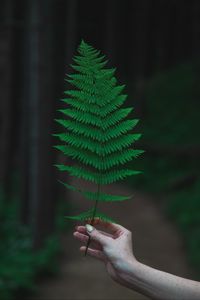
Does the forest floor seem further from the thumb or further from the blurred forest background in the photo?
the thumb

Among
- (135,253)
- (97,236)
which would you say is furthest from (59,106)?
(97,236)

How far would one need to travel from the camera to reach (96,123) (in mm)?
2152

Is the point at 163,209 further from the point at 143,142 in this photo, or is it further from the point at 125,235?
the point at 125,235

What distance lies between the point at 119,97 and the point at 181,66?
19.4 m

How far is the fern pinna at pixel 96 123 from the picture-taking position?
2.13m

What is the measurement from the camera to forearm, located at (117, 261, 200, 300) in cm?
217

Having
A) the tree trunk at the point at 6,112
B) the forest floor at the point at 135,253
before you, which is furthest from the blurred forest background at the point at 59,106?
the forest floor at the point at 135,253

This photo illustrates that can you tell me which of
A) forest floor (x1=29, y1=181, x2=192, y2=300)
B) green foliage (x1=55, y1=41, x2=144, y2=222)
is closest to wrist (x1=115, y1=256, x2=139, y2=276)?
green foliage (x1=55, y1=41, x2=144, y2=222)

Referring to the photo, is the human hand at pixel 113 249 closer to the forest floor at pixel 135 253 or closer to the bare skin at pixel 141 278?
the bare skin at pixel 141 278

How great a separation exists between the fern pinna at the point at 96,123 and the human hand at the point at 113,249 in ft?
0.28

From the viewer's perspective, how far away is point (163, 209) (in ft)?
42.1

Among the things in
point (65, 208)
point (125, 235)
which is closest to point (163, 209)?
point (65, 208)

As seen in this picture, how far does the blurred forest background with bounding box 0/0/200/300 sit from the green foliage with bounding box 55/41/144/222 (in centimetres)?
620

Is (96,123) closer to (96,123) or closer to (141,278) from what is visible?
(96,123)
